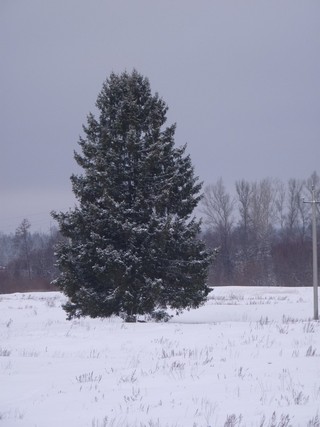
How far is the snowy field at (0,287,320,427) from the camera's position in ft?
21.8

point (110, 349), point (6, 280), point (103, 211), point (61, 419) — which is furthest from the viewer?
point (6, 280)

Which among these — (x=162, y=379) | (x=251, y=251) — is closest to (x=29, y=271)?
(x=251, y=251)

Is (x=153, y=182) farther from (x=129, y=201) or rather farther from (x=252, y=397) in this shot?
(x=252, y=397)

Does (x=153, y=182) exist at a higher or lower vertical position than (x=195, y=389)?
higher

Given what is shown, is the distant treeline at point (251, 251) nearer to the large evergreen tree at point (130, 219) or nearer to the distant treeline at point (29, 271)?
the distant treeline at point (29, 271)

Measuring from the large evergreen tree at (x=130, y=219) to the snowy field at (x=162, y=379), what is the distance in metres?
7.36

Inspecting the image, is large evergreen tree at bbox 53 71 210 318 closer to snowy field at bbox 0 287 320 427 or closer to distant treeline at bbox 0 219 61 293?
snowy field at bbox 0 287 320 427

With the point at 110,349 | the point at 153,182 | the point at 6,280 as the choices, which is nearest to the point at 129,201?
the point at 153,182

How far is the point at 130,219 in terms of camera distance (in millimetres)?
22438

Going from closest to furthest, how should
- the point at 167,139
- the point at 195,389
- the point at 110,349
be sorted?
1. the point at 195,389
2. the point at 110,349
3. the point at 167,139

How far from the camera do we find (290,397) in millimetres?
7410

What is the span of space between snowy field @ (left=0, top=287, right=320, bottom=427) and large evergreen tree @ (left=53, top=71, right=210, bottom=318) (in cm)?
736

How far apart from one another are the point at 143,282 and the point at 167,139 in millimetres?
6146

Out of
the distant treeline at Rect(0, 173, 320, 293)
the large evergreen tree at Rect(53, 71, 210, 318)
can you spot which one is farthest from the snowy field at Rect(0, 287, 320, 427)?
the distant treeline at Rect(0, 173, 320, 293)
